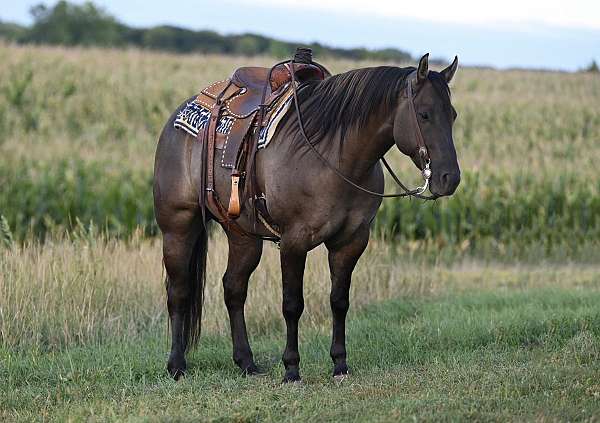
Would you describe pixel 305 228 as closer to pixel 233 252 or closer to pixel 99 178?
pixel 233 252

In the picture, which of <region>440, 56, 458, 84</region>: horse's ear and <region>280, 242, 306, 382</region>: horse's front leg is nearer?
<region>440, 56, 458, 84</region>: horse's ear

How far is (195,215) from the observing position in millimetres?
7984

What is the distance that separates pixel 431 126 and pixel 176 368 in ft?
9.86

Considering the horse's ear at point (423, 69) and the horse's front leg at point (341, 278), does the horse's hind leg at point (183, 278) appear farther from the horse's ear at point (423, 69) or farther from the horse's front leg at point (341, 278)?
the horse's ear at point (423, 69)

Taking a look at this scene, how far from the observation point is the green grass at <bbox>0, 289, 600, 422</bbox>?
20.4ft

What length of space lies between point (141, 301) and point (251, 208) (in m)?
3.74

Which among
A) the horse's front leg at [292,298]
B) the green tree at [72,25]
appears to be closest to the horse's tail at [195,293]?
the horse's front leg at [292,298]

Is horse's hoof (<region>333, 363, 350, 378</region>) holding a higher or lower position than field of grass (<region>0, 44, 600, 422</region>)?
higher

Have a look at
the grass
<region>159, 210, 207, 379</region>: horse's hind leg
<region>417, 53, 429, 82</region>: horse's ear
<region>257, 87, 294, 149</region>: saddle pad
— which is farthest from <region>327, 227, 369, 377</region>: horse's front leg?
<region>159, 210, 207, 379</region>: horse's hind leg

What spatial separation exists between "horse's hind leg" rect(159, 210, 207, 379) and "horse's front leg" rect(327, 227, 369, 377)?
4.43ft

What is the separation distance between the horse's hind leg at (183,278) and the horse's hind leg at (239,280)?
0.28m

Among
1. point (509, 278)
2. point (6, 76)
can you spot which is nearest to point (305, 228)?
point (509, 278)

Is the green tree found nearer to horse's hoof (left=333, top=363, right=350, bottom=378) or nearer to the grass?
the grass

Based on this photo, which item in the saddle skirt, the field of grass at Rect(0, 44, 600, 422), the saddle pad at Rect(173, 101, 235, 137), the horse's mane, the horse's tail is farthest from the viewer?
the horse's tail
